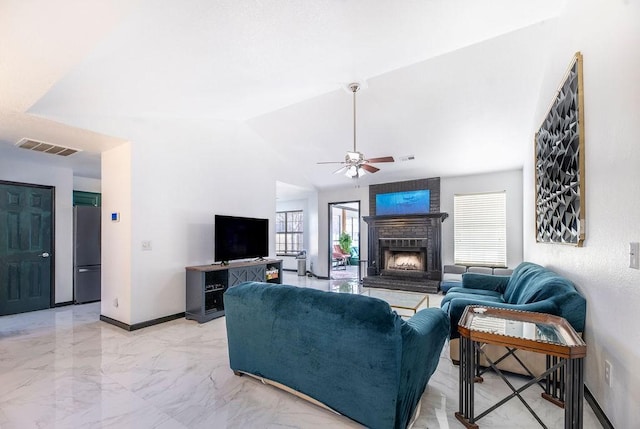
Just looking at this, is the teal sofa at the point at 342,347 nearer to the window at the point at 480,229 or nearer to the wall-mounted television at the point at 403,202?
the window at the point at 480,229

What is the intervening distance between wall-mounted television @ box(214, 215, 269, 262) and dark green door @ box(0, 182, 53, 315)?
2.96m

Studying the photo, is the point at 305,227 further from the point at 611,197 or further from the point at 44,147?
the point at 611,197

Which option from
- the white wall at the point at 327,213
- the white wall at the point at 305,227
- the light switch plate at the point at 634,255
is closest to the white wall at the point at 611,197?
the light switch plate at the point at 634,255

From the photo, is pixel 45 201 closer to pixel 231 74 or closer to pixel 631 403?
pixel 231 74

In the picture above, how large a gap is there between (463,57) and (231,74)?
254 cm

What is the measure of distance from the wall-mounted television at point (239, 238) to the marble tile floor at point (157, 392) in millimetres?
1413

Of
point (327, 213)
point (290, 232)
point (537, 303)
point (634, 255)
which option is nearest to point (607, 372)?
point (537, 303)

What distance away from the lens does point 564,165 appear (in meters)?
2.63

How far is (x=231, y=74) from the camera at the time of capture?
3.11m

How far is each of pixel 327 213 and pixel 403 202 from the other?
2003mm

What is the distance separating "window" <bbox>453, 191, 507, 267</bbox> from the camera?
5906mm

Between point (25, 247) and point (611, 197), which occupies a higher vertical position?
point (611, 197)

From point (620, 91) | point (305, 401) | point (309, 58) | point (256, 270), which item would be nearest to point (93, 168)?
point (256, 270)

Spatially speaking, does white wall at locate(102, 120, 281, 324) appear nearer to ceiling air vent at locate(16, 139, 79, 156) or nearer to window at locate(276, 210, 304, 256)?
ceiling air vent at locate(16, 139, 79, 156)
